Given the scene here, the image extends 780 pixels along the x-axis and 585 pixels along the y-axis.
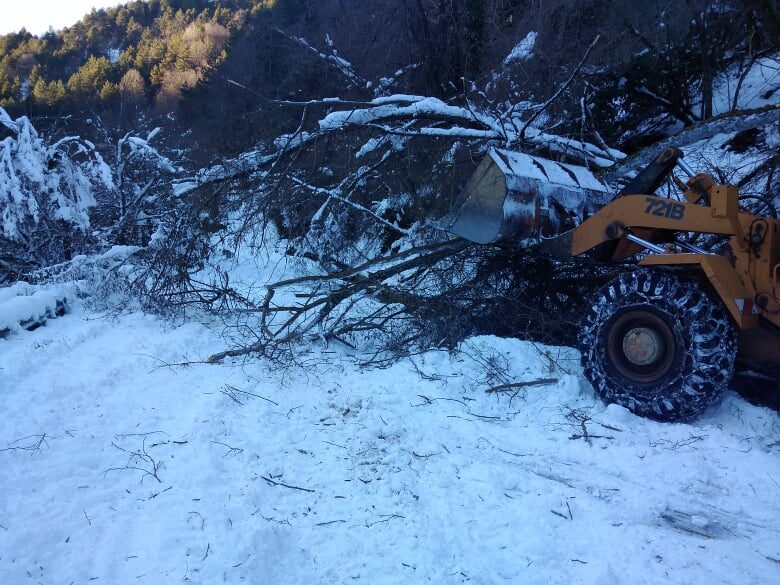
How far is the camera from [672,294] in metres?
3.76

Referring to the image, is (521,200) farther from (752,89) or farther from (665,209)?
(752,89)

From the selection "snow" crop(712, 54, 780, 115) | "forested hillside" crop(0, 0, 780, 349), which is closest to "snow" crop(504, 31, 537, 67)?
"forested hillside" crop(0, 0, 780, 349)

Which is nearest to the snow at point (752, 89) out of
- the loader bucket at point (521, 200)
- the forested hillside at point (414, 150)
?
the forested hillside at point (414, 150)

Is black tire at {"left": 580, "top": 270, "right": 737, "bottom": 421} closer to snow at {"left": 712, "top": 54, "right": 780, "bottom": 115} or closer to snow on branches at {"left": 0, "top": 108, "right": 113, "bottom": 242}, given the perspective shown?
snow at {"left": 712, "top": 54, "right": 780, "bottom": 115}

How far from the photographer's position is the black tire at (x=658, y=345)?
11.7 ft

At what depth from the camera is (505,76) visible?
755 cm

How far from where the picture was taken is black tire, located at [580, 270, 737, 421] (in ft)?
11.7

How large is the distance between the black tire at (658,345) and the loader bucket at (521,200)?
101cm

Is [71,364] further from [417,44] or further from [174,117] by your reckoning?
[174,117]

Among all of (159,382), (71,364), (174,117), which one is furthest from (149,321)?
(174,117)

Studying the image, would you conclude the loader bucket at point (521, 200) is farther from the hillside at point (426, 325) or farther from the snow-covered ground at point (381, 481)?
the snow-covered ground at point (381, 481)

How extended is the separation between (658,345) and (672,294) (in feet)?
1.22

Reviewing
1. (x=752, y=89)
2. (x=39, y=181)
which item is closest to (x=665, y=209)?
(x=752, y=89)

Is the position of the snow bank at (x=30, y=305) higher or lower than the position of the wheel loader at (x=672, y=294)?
lower
